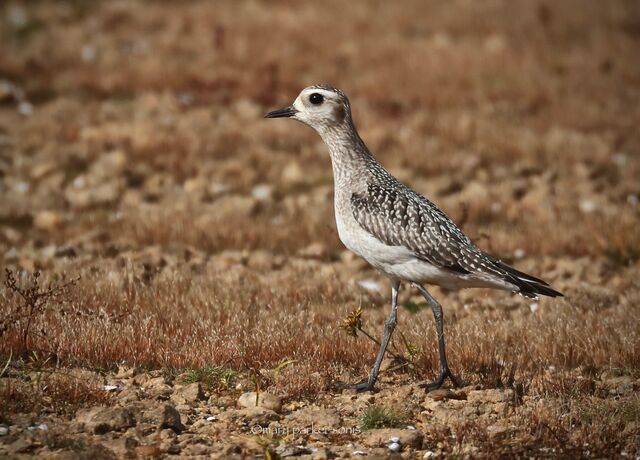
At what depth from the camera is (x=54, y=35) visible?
19.6 metres

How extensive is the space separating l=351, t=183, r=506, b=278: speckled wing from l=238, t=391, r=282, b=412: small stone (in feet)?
5.05

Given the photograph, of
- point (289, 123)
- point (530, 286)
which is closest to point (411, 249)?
point (530, 286)

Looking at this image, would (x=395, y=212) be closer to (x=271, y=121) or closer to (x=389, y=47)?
(x=271, y=121)

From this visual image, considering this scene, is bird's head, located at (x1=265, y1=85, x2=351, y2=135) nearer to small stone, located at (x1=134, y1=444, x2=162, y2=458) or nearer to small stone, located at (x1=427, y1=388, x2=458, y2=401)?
small stone, located at (x1=427, y1=388, x2=458, y2=401)

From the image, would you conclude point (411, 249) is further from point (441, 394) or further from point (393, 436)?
point (393, 436)

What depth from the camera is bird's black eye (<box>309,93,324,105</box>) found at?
7.87 m

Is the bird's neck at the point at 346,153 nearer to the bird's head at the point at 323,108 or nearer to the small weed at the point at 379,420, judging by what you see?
the bird's head at the point at 323,108

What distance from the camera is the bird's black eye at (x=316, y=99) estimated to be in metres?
7.87

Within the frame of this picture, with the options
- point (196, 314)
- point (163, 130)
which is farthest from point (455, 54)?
point (196, 314)

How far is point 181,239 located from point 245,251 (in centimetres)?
96

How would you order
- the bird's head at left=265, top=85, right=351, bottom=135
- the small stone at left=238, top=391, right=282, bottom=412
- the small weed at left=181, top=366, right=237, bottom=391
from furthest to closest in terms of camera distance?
the bird's head at left=265, top=85, right=351, bottom=135
the small weed at left=181, top=366, right=237, bottom=391
the small stone at left=238, top=391, right=282, bottom=412

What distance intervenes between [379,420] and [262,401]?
34.6 inches

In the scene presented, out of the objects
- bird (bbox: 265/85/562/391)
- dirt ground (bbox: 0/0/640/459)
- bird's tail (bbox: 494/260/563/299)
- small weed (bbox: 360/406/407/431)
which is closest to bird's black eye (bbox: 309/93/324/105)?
bird (bbox: 265/85/562/391)

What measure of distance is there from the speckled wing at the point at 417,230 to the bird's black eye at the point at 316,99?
1015 mm
